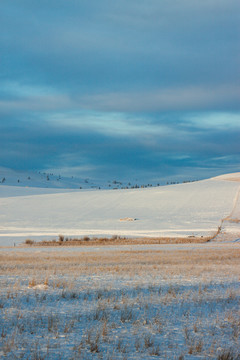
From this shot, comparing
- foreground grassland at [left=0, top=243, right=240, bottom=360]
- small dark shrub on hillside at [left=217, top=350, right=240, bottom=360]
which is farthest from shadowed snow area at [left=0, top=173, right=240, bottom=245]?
small dark shrub on hillside at [left=217, top=350, right=240, bottom=360]

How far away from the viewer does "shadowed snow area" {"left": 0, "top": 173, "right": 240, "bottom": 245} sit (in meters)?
41.8

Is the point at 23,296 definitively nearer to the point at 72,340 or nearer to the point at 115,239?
the point at 72,340

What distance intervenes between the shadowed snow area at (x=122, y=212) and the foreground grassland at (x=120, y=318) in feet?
85.4

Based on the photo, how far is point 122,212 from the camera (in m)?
56.4

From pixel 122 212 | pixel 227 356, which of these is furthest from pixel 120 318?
pixel 122 212

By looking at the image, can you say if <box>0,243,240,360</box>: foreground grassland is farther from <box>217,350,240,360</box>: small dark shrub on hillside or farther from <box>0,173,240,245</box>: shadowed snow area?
<box>0,173,240,245</box>: shadowed snow area

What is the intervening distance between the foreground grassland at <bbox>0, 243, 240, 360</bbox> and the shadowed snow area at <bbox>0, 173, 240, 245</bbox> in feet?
85.4

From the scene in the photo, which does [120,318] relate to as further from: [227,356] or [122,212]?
[122,212]

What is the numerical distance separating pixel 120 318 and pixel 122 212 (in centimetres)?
4941

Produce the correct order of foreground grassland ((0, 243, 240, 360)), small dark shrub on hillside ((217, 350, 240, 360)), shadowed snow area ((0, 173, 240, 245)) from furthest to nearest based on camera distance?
1. shadowed snow area ((0, 173, 240, 245))
2. foreground grassland ((0, 243, 240, 360))
3. small dark shrub on hillside ((217, 350, 240, 360))

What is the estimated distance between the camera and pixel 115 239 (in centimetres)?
3441

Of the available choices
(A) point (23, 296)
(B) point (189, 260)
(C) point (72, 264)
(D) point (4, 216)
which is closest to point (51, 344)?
(A) point (23, 296)

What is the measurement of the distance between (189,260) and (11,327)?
12.2 metres

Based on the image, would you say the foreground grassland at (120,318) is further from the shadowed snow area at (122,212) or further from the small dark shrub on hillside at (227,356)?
the shadowed snow area at (122,212)
